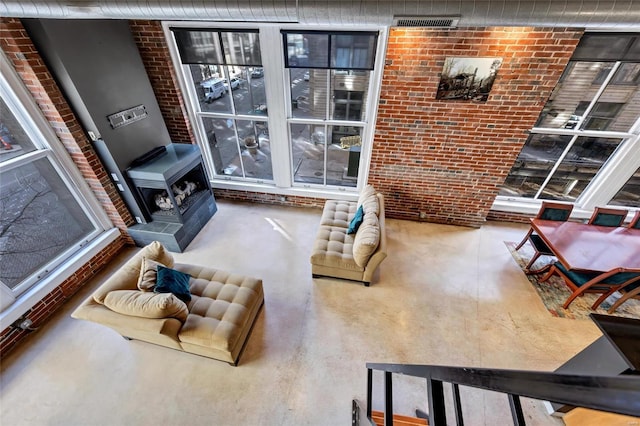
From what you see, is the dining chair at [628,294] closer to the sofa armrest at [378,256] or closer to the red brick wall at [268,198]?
the sofa armrest at [378,256]

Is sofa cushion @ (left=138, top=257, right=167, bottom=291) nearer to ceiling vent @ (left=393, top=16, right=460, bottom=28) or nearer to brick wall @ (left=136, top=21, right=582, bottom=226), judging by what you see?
brick wall @ (left=136, top=21, right=582, bottom=226)

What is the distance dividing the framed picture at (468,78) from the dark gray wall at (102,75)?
3.64 meters

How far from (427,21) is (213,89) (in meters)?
2.95

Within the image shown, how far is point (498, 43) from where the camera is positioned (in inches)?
105

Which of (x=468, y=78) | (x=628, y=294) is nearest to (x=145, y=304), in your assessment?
(x=468, y=78)

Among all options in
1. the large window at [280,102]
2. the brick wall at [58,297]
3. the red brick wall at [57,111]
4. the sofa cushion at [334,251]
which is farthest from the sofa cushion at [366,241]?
the brick wall at [58,297]

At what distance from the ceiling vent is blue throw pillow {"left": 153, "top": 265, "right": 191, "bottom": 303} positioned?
2.71 m

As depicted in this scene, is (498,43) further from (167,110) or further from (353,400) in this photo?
(167,110)

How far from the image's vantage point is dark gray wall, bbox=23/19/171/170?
94.2 inches

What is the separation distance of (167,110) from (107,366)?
125 inches

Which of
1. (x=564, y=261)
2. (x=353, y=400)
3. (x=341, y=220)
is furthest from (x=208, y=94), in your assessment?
(x=564, y=261)

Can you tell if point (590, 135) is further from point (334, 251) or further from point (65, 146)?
point (65, 146)

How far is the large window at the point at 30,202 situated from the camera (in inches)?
95.5

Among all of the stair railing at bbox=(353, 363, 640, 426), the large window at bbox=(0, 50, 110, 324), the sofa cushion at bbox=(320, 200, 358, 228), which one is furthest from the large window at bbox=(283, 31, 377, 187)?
the stair railing at bbox=(353, 363, 640, 426)
